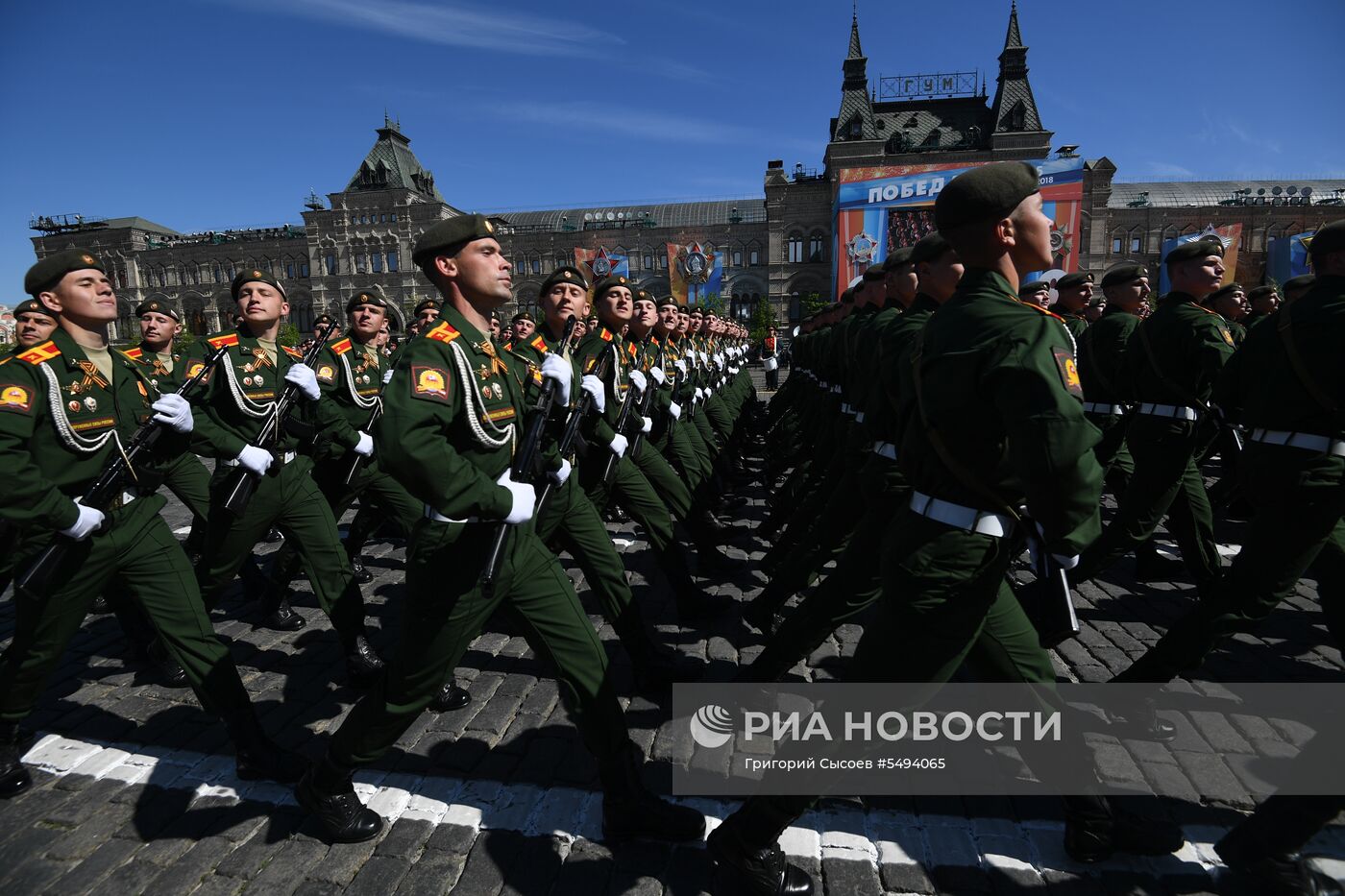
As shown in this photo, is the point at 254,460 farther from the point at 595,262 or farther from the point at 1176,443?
the point at 595,262

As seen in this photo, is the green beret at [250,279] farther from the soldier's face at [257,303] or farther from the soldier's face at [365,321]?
the soldier's face at [365,321]

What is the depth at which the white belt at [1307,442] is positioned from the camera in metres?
2.78

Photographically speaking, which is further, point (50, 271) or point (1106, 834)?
point (50, 271)

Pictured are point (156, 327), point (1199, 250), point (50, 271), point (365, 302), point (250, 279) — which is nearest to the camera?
point (50, 271)

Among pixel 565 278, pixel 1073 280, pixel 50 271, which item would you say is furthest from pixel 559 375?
pixel 1073 280

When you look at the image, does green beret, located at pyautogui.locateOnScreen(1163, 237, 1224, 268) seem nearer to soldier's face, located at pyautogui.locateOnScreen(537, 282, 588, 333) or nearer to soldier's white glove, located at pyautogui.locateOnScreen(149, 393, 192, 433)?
soldier's face, located at pyautogui.locateOnScreen(537, 282, 588, 333)

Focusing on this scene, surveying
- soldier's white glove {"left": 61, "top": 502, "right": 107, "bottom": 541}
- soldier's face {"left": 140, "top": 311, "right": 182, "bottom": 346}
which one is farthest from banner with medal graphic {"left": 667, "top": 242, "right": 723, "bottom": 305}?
soldier's white glove {"left": 61, "top": 502, "right": 107, "bottom": 541}

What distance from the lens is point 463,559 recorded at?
2.42m

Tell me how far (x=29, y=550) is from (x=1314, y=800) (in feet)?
16.3

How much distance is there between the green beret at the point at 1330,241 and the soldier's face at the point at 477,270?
10.7 ft

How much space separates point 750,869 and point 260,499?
10.5ft

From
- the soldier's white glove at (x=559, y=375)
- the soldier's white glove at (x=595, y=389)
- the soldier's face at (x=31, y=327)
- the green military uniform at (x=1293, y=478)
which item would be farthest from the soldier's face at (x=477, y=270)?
the soldier's face at (x=31, y=327)

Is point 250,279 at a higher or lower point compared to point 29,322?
higher

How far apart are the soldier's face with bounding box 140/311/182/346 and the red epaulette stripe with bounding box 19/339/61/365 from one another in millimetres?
3680
